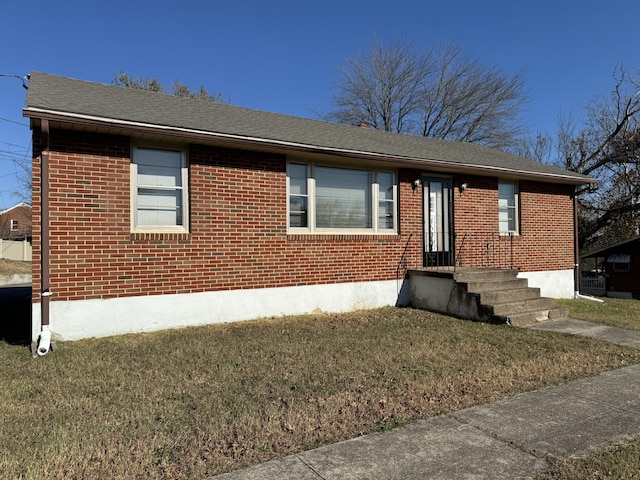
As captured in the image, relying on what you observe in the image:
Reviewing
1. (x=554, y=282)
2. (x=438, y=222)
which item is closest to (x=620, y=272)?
(x=554, y=282)

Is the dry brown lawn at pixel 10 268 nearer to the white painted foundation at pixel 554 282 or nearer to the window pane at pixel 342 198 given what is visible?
the window pane at pixel 342 198

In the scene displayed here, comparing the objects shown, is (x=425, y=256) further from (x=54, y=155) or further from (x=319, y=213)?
(x=54, y=155)

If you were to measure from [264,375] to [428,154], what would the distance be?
7.15 metres

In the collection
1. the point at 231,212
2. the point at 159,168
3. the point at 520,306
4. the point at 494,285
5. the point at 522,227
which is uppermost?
the point at 159,168

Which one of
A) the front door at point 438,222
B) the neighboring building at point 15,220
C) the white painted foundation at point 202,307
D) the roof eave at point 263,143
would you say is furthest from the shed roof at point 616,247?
the neighboring building at point 15,220

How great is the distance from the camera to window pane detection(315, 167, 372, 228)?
8680 mm

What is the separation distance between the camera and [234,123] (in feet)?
27.7

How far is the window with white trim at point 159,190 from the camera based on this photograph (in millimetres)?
6922

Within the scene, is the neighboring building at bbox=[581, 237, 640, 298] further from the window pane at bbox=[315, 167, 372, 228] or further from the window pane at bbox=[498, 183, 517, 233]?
the window pane at bbox=[315, 167, 372, 228]

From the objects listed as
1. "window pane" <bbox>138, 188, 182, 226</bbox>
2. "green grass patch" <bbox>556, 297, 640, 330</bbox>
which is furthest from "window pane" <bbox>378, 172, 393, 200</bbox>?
"green grass patch" <bbox>556, 297, 640, 330</bbox>

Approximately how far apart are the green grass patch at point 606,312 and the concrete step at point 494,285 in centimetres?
113

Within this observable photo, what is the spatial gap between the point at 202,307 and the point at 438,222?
223 inches

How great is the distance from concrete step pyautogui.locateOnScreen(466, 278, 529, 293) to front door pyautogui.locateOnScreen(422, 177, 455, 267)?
64.5 inches

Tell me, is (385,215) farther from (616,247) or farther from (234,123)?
(616,247)
